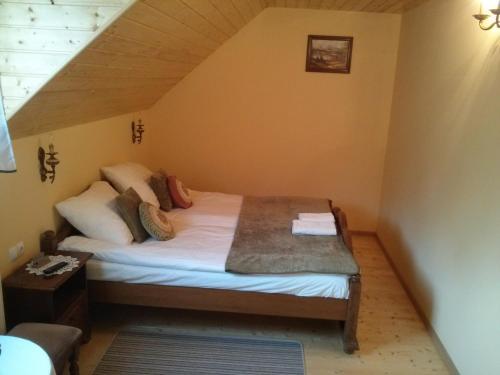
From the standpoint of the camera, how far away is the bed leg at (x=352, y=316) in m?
2.33

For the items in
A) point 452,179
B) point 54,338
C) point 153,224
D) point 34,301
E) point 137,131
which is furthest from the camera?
point 137,131

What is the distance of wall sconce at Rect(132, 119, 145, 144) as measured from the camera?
382cm

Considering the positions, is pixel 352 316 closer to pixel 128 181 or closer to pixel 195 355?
pixel 195 355

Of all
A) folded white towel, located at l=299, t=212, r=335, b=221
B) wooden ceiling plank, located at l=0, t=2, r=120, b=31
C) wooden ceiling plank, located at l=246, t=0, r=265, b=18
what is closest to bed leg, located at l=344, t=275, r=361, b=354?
folded white towel, located at l=299, t=212, r=335, b=221

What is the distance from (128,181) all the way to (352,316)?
1.91 metres

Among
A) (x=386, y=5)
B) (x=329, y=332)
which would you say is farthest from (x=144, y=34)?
(x=386, y=5)

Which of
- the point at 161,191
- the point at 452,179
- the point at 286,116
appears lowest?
the point at 161,191

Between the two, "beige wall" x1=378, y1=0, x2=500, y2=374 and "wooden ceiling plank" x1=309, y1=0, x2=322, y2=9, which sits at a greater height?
"wooden ceiling plank" x1=309, y1=0, x2=322, y2=9

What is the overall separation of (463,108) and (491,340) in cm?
132

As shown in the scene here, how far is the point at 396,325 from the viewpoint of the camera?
109 inches

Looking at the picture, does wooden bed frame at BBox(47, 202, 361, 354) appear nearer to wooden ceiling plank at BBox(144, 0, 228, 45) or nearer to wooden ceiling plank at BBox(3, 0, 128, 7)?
wooden ceiling plank at BBox(3, 0, 128, 7)

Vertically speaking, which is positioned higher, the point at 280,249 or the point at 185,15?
the point at 185,15

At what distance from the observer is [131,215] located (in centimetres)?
262

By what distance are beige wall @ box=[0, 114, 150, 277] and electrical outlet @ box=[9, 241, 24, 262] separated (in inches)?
0.9
